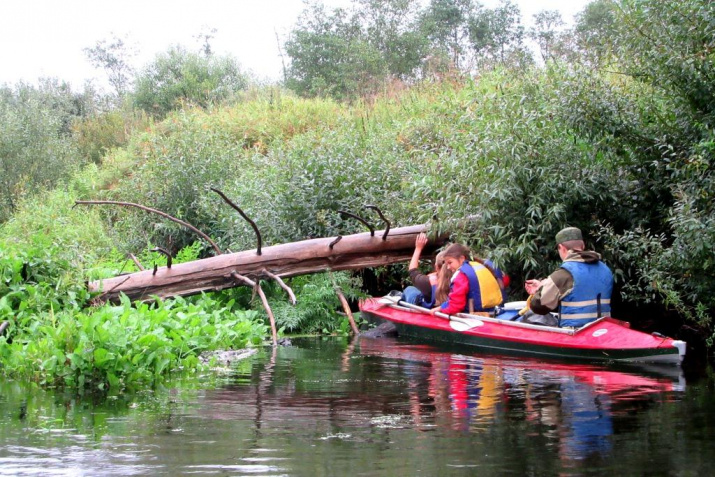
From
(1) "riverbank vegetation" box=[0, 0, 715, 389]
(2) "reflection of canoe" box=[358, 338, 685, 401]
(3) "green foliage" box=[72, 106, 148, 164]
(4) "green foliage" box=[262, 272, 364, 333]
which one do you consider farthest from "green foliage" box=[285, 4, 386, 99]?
(2) "reflection of canoe" box=[358, 338, 685, 401]

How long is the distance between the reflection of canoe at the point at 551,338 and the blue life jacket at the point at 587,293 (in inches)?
8.3

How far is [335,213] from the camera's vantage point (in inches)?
603

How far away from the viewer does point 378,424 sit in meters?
6.96

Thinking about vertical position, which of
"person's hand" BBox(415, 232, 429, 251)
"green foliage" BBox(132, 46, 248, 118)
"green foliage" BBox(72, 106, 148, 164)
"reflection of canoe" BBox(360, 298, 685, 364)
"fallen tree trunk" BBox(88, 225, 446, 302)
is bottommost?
"reflection of canoe" BBox(360, 298, 685, 364)

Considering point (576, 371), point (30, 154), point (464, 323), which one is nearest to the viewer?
point (576, 371)

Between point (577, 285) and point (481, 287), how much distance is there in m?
1.89

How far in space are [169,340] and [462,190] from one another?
4767mm

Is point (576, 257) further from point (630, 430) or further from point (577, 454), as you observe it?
point (577, 454)

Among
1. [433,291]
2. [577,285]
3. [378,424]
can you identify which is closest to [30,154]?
[433,291]

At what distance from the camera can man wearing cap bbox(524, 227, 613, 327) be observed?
1070cm

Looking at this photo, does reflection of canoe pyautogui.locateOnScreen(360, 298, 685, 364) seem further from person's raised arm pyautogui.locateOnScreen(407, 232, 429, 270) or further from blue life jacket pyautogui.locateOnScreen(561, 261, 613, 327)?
person's raised arm pyautogui.locateOnScreen(407, 232, 429, 270)

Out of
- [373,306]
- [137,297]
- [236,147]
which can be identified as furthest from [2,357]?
[236,147]

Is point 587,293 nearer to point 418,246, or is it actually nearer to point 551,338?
point 551,338

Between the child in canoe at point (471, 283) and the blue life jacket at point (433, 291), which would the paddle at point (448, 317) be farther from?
the blue life jacket at point (433, 291)
